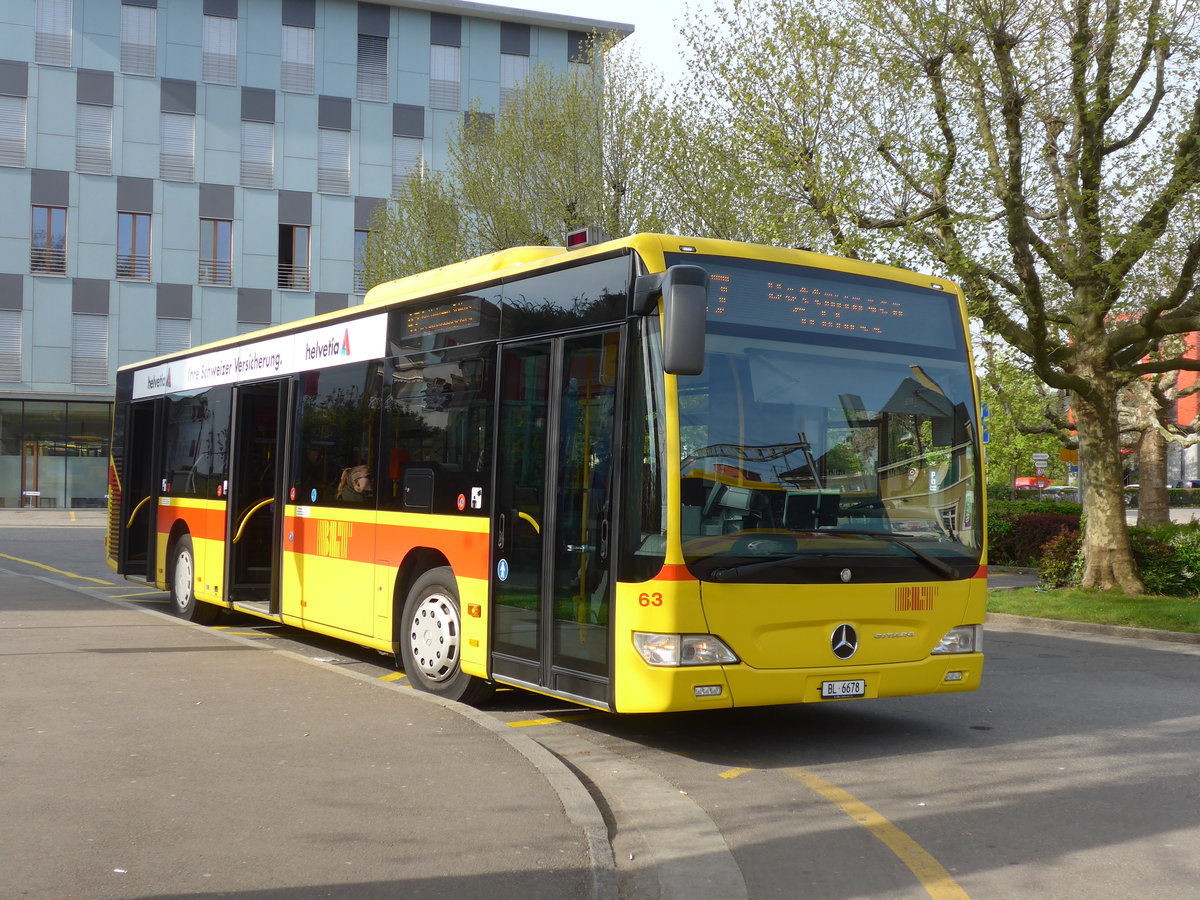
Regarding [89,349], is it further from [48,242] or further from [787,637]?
[787,637]

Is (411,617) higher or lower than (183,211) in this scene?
lower

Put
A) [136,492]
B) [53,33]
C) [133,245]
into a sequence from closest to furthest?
[136,492], [53,33], [133,245]

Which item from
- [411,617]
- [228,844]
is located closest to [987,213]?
[411,617]

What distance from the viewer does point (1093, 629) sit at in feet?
52.0

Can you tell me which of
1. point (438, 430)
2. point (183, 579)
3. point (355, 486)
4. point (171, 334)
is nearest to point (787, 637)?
point (438, 430)

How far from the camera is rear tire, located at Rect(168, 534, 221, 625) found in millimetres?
14086

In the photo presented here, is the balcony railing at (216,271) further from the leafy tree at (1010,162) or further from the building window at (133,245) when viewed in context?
the leafy tree at (1010,162)

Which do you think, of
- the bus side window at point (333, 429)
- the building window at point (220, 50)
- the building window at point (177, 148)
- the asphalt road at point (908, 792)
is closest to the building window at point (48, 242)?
the building window at point (177, 148)

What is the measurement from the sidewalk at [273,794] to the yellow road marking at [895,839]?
1314 mm

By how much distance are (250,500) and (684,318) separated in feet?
24.3

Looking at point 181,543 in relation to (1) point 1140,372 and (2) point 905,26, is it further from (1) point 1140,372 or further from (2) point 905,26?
(1) point 1140,372

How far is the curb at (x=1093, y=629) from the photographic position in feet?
49.4

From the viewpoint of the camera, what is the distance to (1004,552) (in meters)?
24.4

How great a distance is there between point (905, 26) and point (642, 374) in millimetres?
12095
